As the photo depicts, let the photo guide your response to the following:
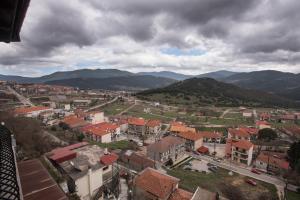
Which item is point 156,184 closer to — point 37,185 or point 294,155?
point 37,185

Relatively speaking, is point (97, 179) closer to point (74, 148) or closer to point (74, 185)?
point (74, 185)

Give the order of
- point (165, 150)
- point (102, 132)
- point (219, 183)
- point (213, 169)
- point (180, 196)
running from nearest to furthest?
1. point (180, 196)
2. point (219, 183)
3. point (213, 169)
4. point (165, 150)
5. point (102, 132)

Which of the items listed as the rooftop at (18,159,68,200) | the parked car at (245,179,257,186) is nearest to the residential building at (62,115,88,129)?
the parked car at (245,179,257,186)

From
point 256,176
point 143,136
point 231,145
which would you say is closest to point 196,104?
point 143,136

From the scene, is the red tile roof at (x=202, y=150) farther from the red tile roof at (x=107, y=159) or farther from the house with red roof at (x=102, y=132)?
the red tile roof at (x=107, y=159)

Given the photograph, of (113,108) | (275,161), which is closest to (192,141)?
(275,161)
